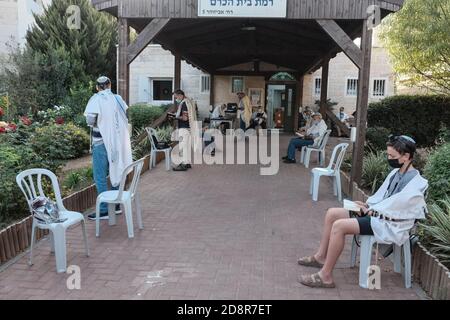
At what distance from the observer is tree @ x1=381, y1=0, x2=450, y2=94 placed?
12.7 metres

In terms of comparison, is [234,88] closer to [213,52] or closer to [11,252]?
[213,52]

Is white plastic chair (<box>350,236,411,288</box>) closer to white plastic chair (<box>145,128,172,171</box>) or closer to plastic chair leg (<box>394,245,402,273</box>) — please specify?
plastic chair leg (<box>394,245,402,273</box>)

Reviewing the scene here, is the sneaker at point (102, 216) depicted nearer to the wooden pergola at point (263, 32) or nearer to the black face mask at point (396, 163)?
the wooden pergola at point (263, 32)

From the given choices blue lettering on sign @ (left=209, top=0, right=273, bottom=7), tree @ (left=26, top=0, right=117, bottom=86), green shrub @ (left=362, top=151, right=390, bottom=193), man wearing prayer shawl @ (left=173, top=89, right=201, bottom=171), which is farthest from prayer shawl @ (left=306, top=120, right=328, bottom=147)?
tree @ (left=26, top=0, right=117, bottom=86)

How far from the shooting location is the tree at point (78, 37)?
18.5m

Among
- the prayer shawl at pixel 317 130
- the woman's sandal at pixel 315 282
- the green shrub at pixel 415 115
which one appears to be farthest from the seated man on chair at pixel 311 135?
the woman's sandal at pixel 315 282

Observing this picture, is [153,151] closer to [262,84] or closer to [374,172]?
[374,172]

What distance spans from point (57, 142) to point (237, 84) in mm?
12074

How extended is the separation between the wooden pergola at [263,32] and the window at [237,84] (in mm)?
3442

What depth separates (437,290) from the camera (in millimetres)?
3557

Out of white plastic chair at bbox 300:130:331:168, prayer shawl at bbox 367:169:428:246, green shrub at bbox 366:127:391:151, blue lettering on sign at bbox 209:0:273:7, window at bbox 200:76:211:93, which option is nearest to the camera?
prayer shawl at bbox 367:169:428:246

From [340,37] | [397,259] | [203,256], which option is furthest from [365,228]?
[340,37]

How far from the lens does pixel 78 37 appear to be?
61.5 ft
